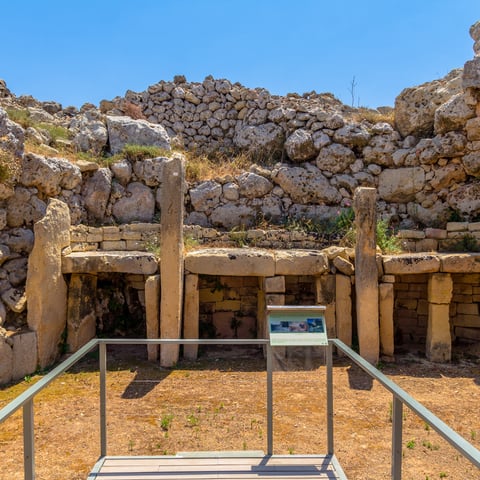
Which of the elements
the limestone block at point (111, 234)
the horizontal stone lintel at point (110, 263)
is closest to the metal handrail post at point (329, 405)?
the horizontal stone lintel at point (110, 263)

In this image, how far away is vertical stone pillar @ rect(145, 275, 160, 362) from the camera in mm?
7293

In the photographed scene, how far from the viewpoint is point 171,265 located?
7.11 meters

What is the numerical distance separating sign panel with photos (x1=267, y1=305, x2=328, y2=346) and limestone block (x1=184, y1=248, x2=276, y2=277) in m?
3.32

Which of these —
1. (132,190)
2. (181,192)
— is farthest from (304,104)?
(181,192)

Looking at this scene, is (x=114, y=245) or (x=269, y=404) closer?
(x=269, y=404)

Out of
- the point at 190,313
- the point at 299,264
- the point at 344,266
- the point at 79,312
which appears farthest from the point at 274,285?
the point at 79,312

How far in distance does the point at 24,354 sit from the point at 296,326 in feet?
16.5

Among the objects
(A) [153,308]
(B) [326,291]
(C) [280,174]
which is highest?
(C) [280,174]

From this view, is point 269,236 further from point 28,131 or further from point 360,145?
point 28,131

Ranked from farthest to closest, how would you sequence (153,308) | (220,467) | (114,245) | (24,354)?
(114,245) → (153,308) → (24,354) → (220,467)

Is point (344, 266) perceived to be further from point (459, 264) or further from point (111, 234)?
point (111, 234)

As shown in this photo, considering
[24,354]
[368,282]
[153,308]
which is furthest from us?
[153,308]

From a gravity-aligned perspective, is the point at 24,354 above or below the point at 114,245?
below

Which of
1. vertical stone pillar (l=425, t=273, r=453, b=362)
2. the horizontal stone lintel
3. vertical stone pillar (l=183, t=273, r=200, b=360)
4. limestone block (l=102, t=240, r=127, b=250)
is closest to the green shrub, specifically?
the horizontal stone lintel
